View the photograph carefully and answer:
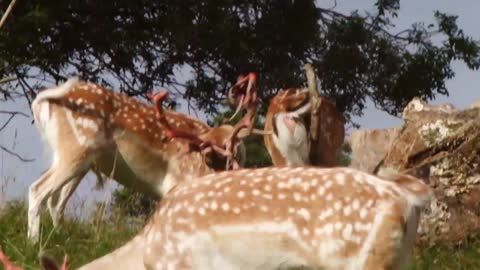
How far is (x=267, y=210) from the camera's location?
218 inches

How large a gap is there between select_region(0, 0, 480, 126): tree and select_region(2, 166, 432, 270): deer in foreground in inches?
287

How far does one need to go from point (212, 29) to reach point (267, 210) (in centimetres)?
853

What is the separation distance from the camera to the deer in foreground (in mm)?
5375

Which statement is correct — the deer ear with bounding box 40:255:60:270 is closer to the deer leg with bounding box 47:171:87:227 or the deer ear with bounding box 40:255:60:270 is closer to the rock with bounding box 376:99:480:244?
the rock with bounding box 376:99:480:244

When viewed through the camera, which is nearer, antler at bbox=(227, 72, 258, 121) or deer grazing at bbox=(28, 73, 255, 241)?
antler at bbox=(227, 72, 258, 121)

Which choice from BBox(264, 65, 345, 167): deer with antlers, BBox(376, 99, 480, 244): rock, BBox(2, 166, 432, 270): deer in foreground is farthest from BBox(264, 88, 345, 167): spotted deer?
BBox(2, 166, 432, 270): deer in foreground

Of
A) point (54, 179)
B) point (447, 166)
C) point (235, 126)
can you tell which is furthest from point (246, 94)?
point (54, 179)

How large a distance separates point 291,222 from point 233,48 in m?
8.59

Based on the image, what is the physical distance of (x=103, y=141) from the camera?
33.0ft

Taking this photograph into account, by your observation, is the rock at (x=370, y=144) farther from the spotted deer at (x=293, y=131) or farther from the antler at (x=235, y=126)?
the antler at (x=235, y=126)

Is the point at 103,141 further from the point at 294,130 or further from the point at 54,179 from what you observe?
the point at 294,130

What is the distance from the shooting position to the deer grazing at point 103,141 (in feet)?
32.1

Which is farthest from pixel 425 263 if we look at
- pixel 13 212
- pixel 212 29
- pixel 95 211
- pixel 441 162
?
pixel 212 29

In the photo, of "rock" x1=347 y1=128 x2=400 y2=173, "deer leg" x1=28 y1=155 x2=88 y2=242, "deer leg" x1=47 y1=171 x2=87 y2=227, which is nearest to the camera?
"deer leg" x1=28 y1=155 x2=88 y2=242
